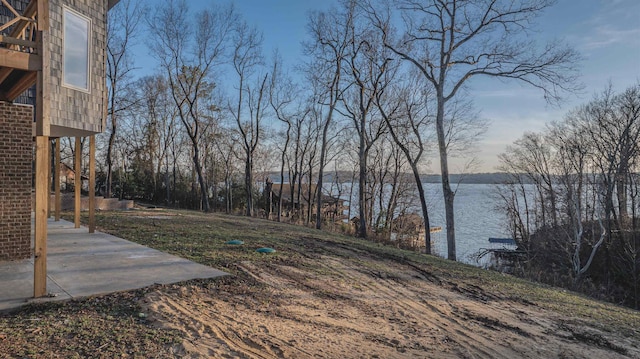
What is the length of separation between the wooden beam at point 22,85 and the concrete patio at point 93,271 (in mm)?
2681

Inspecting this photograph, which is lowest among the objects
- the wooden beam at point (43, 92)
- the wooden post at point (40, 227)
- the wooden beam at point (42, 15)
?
the wooden post at point (40, 227)

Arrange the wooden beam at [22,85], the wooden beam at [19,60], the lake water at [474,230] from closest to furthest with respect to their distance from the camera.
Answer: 1. the wooden beam at [19,60]
2. the wooden beam at [22,85]
3. the lake water at [474,230]

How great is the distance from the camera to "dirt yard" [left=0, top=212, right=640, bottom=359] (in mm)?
3645

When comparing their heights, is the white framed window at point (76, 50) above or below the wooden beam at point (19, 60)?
above

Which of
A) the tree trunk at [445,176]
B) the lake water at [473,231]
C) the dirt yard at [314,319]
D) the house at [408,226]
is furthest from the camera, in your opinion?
the house at [408,226]

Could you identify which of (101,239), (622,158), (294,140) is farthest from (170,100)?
(622,158)

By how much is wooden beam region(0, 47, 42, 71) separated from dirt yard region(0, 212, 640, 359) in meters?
2.74

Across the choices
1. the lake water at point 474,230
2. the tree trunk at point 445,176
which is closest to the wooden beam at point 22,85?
the tree trunk at point 445,176

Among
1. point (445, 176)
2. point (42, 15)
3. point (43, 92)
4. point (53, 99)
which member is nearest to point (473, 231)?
point (445, 176)

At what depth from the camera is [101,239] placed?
29.4 ft

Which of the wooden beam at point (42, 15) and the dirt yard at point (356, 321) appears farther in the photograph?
the wooden beam at point (42, 15)

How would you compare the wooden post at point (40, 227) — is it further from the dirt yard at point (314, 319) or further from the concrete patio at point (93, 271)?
the dirt yard at point (314, 319)

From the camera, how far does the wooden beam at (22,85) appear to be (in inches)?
198

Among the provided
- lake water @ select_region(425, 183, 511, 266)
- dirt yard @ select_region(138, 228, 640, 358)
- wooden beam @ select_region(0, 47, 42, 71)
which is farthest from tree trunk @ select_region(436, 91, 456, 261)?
wooden beam @ select_region(0, 47, 42, 71)
